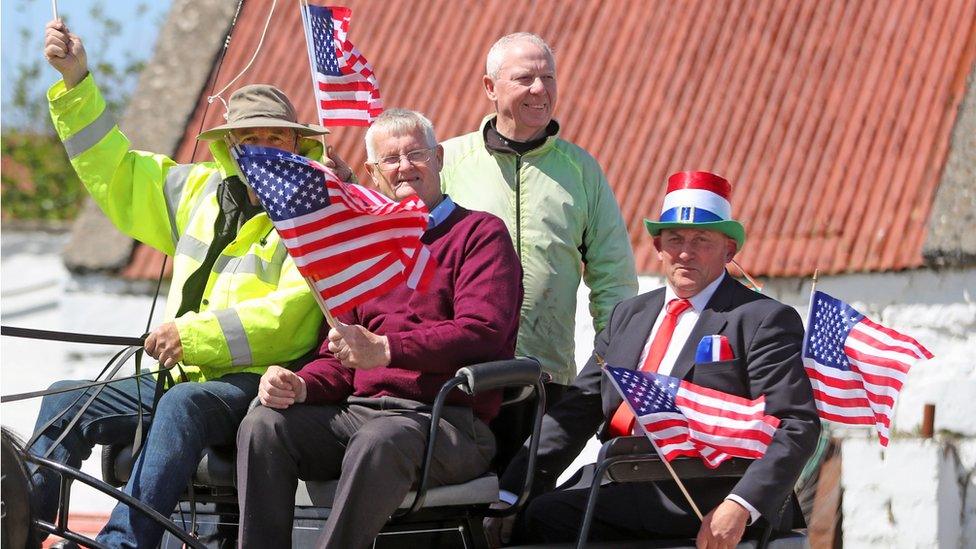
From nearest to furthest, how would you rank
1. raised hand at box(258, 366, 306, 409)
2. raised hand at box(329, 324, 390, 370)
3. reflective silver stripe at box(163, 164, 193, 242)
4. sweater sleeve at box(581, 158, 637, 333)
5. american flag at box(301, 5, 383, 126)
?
raised hand at box(329, 324, 390, 370)
raised hand at box(258, 366, 306, 409)
reflective silver stripe at box(163, 164, 193, 242)
sweater sleeve at box(581, 158, 637, 333)
american flag at box(301, 5, 383, 126)

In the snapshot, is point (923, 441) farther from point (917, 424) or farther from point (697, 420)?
point (697, 420)

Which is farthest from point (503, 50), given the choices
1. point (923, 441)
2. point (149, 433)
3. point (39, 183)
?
point (39, 183)

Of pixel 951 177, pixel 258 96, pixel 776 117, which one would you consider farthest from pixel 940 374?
pixel 258 96

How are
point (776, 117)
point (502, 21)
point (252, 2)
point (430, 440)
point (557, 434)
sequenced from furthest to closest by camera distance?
point (252, 2) → point (502, 21) → point (776, 117) → point (557, 434) → point (430, 440)

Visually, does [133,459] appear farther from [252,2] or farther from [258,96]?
[252,2]

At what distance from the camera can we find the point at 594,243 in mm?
5504

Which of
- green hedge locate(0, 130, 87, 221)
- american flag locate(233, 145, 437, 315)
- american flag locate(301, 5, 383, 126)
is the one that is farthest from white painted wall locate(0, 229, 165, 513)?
american flag locate(233, 145, 437, 315)

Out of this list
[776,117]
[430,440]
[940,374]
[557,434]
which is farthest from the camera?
[776,117]

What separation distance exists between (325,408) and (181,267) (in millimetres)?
796

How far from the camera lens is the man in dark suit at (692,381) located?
4.38 metres

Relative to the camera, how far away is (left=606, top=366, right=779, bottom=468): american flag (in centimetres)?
433

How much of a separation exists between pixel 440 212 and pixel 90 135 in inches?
48.1

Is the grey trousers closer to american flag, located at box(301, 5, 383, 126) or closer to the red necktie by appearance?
the red necktie

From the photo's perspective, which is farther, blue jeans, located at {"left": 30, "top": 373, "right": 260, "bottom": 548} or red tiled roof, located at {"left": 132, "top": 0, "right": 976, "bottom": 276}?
red tiled roof, located at {"left": 132, "top": 0, "right": 976, "bottom": 276}
